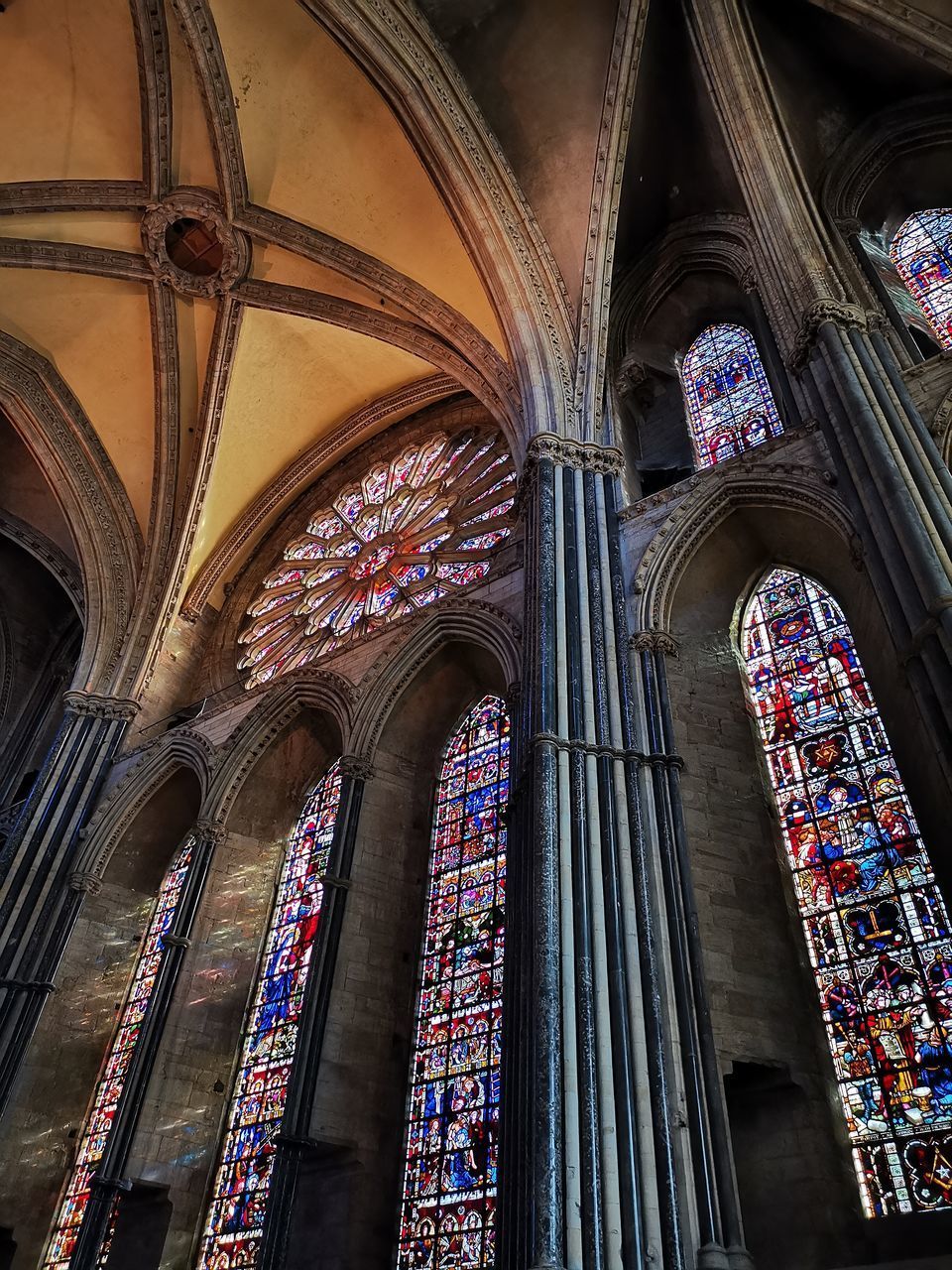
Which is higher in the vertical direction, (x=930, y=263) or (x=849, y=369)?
(x=930, y=263)

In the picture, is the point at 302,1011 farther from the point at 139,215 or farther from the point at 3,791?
the point at 139,215

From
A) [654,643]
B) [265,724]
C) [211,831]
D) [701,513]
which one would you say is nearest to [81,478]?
[265,724]

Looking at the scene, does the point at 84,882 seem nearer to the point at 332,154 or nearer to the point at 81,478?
the point at 81,478

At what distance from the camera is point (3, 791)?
14945mm

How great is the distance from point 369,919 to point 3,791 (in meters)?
8.34

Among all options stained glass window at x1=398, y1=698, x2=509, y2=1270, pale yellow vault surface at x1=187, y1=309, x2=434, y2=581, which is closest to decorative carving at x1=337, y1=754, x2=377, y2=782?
stained glass window at x1=398, y1=698, x2=509, y2=1270

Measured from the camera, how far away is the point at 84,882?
11.5 metres

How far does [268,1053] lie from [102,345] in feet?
32.4

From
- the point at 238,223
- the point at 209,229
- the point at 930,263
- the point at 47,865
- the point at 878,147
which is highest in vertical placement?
the point at 209,229

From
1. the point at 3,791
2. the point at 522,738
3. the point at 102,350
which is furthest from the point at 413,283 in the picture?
the point at 3,791

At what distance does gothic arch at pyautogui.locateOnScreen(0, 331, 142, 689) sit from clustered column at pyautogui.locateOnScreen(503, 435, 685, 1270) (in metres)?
7.78

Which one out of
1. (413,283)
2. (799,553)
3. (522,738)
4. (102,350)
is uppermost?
(102,350)

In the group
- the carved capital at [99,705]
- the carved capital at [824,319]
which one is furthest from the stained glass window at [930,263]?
the carved capital at [99,705]

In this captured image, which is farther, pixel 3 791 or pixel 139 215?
pixel 3 791
